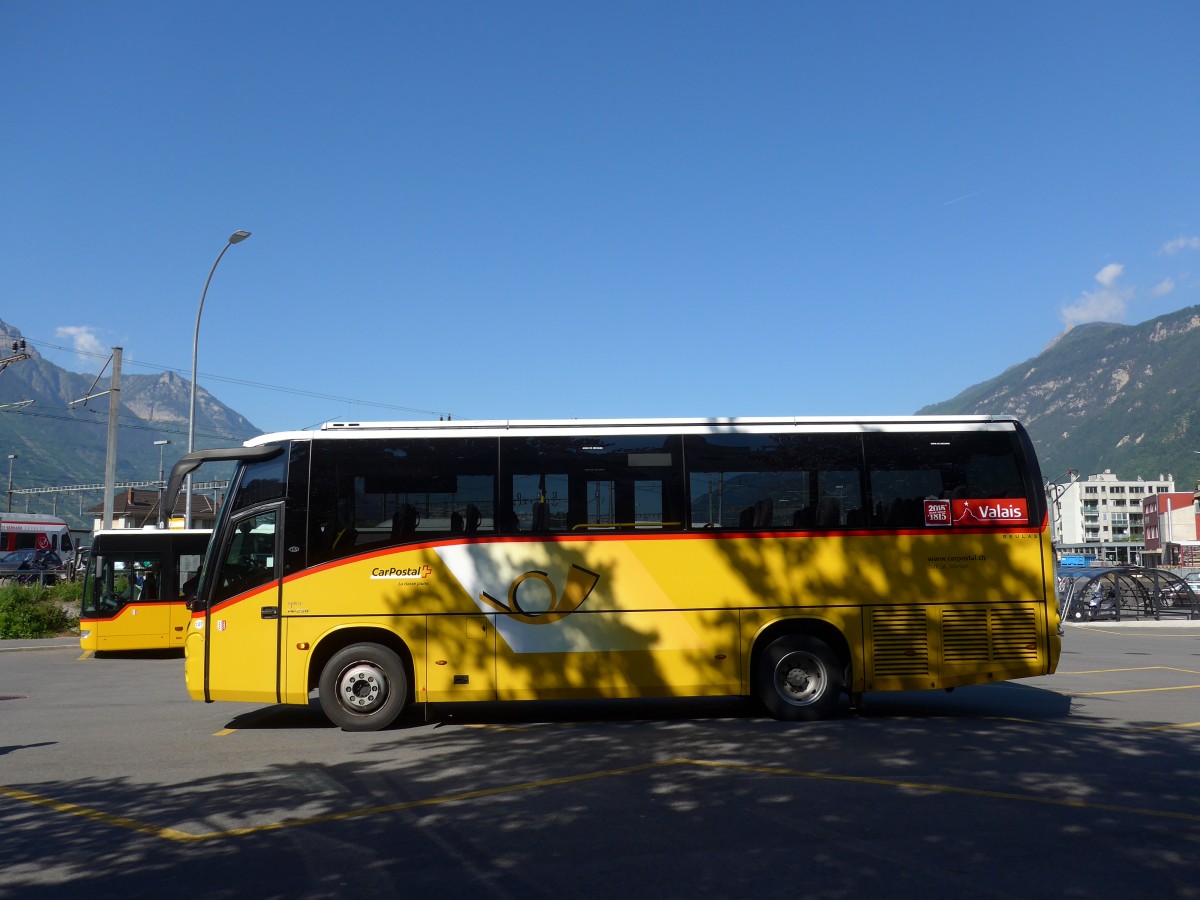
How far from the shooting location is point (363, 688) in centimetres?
1103

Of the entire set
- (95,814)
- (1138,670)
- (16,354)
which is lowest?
(1138,670)

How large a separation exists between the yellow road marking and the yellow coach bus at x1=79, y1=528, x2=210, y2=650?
14327mm

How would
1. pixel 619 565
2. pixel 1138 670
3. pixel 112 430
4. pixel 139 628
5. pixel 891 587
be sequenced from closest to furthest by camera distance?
1. pixel 619 565
2. pixel 891 587
3. pixel 1138 670
4. pixel 139 628
5. pixel 112 430

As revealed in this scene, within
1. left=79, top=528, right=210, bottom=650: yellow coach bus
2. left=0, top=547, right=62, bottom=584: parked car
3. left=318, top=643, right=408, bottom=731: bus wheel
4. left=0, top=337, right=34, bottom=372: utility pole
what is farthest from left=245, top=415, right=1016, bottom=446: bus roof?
left=0, top=547, right=62, bottom=584: parked car

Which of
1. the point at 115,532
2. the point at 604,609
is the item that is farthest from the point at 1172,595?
the point at 115,532

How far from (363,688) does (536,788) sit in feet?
12.9

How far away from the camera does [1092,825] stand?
253 inches

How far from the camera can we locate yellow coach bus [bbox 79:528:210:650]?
71.2 ft

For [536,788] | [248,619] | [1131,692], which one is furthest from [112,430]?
[1131,692]

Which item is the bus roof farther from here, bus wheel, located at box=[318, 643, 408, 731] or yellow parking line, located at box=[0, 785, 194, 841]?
yellow parking line, located at box=[0, 785, 194, 841]

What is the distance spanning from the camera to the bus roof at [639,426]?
11367mm

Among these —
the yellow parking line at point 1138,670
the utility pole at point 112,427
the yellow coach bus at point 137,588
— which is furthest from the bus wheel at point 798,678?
the utility pole at point 112,427

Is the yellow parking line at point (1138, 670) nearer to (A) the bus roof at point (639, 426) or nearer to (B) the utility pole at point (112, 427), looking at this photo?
(A) the bus roof at point (639, 426)

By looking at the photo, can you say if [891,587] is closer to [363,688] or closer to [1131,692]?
[1131,692]
